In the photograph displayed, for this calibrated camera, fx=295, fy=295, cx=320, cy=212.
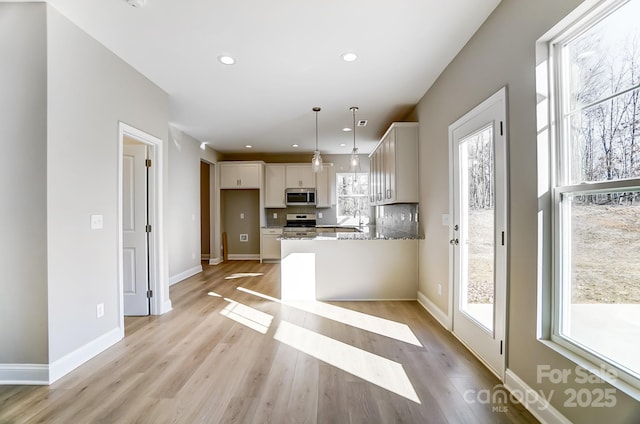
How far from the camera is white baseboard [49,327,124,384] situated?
6.95ft

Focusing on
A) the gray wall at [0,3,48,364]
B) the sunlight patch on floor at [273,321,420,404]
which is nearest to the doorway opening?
the gray wall at [0,3,48,364]

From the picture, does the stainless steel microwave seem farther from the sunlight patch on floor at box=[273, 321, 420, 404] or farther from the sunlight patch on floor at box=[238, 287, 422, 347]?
the sunlight patch on floor at box=[273, 321, 420, 404]

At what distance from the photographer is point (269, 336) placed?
9.27 ft

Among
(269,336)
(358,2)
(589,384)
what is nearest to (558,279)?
(589,384)

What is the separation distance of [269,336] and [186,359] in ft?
2.42

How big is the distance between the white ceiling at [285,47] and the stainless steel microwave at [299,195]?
9.56 ft

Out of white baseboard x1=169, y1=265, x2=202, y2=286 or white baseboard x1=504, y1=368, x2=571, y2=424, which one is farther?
white baseboard x1=169, y1=265, x2=202, y2=286

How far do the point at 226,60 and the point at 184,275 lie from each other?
154 inches

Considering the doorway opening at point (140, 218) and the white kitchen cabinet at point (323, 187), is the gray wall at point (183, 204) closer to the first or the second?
the doorway opening at point (140, 218)

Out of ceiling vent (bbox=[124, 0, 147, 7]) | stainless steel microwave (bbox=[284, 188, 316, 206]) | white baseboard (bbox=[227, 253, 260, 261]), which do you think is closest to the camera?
ceiling vent (bbox=[124, 0, 147, 7])

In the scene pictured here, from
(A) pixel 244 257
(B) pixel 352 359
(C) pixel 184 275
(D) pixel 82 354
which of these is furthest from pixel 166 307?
(A) pixel 244 257

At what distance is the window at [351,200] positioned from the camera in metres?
7.45

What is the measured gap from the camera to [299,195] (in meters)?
7.08

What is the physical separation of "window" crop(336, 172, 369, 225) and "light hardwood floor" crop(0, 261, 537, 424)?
13.7 ft
